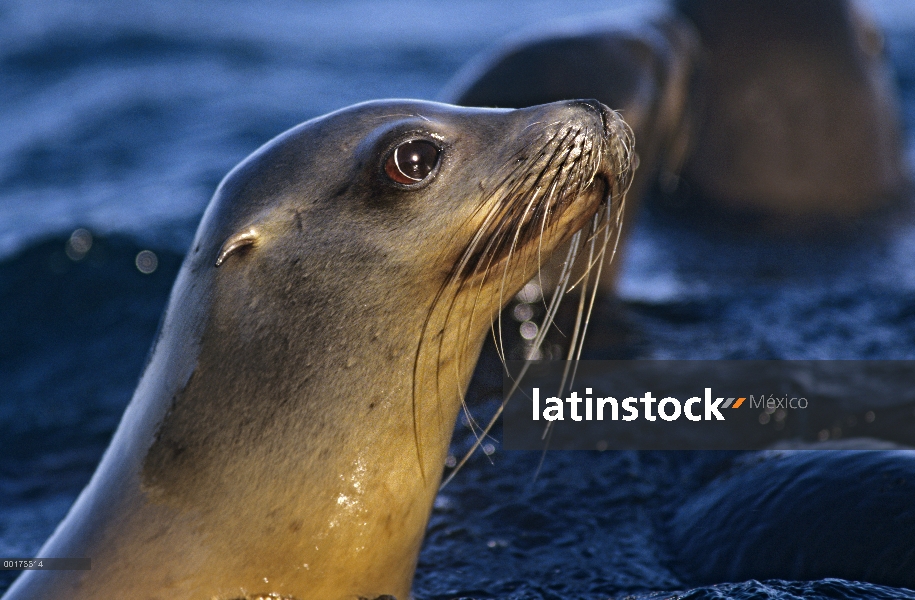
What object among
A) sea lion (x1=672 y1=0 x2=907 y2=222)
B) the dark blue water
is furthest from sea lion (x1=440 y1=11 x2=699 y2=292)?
sea lion (x1=672 y1=0 x2=907 y2=222)

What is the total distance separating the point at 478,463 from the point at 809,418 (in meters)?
1.56

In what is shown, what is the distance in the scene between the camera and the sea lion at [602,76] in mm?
5812

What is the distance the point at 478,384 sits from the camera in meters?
5.44

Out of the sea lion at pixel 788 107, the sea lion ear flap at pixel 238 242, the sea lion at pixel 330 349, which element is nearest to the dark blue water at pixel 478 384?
the sea lion at pixel 788 107

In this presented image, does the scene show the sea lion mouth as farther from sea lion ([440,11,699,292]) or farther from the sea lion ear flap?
sea lion ([440,11,699,292])

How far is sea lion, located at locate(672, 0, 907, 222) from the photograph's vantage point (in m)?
7.65

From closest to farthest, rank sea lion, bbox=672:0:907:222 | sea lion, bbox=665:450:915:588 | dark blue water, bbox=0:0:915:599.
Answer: sea lion, bbox=665:450:915:588
dark blue water, bbox=0:0:915:599
sea lion, bbox=672:0:907:222

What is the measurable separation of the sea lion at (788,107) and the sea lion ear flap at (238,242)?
4681 millimetres

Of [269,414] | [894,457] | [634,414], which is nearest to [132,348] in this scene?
[634,414]

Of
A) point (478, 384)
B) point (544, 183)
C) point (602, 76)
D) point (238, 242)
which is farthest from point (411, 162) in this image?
point (602, 76)

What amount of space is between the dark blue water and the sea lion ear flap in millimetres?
1349

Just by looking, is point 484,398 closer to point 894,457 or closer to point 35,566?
point 894,457

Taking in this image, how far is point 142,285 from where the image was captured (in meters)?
→ 7.25

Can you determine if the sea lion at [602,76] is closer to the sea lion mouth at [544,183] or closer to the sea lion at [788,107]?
the sea lion at [788,107]
